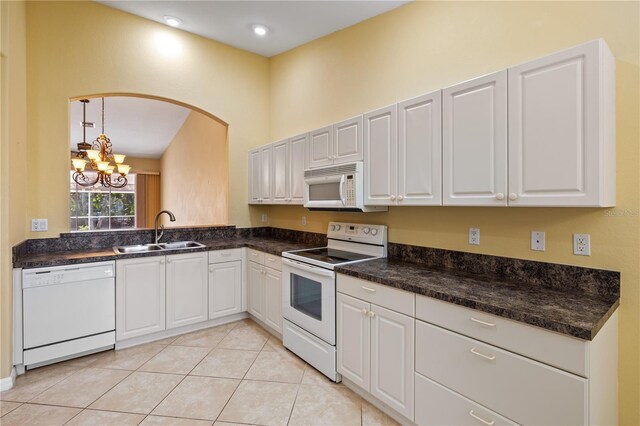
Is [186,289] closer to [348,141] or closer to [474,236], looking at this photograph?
[348,141]

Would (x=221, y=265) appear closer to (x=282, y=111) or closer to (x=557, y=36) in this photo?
(x=282, y=111)

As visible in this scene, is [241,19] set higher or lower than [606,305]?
higher

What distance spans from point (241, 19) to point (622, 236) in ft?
12.0

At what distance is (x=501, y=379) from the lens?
1460 mm

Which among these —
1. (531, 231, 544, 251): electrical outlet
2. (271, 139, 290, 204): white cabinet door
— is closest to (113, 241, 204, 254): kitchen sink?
(271, 139, 290, 204): white cabinet door

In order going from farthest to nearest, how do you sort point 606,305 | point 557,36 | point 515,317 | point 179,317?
point 179,317, point 557,36, point 606,305, point 515,317

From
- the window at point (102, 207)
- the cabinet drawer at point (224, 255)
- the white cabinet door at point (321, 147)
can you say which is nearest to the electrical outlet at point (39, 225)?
the cabinet drawer at point (224, 255)

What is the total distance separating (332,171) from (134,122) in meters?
5.38

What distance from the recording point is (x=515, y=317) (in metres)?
1.40

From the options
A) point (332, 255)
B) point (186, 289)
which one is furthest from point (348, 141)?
point (186, 289)

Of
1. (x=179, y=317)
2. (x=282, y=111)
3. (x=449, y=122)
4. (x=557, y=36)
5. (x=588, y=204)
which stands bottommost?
(x=179, y=317)

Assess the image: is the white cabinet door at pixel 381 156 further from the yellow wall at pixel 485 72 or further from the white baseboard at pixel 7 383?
the white baseboard at pixel 7 383

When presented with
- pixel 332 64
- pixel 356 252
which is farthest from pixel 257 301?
pixel 332 64

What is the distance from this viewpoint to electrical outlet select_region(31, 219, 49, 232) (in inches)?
114
